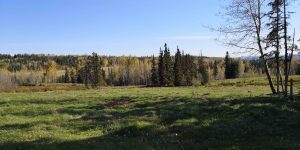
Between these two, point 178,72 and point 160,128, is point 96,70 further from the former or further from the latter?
point 160,128

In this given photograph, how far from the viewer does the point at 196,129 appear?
1944 cm

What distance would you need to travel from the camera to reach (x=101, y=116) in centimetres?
2497

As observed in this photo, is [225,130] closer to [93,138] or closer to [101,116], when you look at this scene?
[93,138]

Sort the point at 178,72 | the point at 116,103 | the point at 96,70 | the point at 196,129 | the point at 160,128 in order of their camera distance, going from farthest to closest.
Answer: the point at 96,70, the point at 178,72, the point at 116,103, the point at 160,128, the point at 196,129

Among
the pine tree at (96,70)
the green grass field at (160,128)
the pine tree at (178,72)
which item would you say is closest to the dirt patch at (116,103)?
the green grass field at (160,128)

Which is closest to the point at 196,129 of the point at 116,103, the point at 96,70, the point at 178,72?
the point at 116,103

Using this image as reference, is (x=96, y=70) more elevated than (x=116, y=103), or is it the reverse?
(x=96, y=70)

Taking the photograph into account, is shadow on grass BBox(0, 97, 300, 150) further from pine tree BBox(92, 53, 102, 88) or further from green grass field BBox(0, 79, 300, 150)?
pine tree BBox(92, 53, 102, 88)

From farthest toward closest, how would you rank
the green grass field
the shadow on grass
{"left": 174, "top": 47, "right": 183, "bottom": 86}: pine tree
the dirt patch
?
{"left": 174, "top": 47, "right": 183, "bottom": 86}: pine tree, the dirt patch, the green grass field, the shadow on grass

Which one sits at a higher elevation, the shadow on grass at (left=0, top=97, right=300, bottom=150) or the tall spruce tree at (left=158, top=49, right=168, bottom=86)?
the tall spruce tree at (left=158, top=49, right=168, bottom=86)

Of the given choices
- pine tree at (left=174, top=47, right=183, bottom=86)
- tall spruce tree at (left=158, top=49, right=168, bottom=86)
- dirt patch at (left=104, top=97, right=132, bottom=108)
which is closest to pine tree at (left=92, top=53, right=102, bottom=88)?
tall spruce tree at (left=158, top=49, right=168, bottom=86)

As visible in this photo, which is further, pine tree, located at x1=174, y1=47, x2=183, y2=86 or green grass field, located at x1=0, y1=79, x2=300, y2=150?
pine tree, located at x1=174, y1=47, x2=183, y2=86

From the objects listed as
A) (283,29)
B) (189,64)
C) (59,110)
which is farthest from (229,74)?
(59,110)

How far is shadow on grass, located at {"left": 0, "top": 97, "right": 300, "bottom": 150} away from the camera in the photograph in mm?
15844
